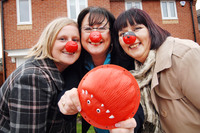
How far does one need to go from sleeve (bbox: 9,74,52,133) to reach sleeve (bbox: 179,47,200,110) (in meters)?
1.36

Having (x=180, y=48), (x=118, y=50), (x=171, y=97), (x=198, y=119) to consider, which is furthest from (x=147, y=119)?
(x=118, y=50)

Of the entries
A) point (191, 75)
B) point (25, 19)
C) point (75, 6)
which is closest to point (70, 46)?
point (191, 75)

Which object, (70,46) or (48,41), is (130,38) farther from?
(48,41)

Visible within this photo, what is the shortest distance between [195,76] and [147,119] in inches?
25.4

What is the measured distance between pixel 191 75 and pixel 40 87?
1.41 m

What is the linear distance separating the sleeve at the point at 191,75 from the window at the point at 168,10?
8824 millimetres

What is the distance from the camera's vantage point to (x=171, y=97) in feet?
4.09

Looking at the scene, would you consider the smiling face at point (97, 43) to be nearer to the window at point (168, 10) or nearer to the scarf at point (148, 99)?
the scarf at point (148, 99)

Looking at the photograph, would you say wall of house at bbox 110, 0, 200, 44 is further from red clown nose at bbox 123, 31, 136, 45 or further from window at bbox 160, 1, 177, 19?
red clown nose at bbox 123, 31, 136, 45

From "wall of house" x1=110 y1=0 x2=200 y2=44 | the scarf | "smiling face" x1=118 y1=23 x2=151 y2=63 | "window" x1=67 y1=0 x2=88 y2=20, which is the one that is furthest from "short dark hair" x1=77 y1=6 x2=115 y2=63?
"wall of house" x1=110 y1=0 x2=200 y2=44

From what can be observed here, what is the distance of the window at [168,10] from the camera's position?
340 inches

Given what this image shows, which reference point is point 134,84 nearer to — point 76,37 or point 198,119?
point 198,119

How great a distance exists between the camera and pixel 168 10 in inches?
339

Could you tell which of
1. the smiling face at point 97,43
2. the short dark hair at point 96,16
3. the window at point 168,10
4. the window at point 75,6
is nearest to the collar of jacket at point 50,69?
the smiling face at point 97,43
